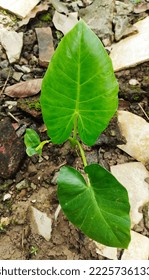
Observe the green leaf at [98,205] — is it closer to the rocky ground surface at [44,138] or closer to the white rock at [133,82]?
the rocky ground surface at [44,138]

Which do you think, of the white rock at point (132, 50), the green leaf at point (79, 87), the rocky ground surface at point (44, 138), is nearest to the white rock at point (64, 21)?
the rocky ground surface at point (44, 138)

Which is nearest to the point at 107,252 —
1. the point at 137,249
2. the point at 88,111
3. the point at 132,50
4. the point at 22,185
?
the point at 137,249

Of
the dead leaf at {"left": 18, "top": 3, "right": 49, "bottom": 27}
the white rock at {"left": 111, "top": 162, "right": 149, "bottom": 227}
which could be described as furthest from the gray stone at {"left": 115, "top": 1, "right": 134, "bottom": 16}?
the white rock at {"left": 111, "top": 162, "right": 149, "bottom": 227}

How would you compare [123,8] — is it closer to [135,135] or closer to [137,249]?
[135,135]

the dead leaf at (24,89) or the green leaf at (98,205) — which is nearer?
the green leaf at (98,205)

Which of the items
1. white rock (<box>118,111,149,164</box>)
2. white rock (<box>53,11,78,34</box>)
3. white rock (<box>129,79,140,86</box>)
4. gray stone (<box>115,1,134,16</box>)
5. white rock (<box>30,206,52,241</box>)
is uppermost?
gray stone (<box>115,1,134,16</box>)

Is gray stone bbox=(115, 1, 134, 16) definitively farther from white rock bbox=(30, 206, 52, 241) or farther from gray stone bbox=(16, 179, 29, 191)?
white rock bbox=(30, 206, 52, 241)
